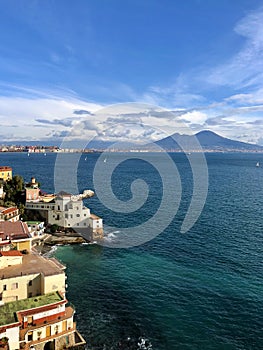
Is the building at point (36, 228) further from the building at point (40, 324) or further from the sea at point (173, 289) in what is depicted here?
the building at point (40, 324)

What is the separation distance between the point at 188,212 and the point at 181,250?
22.7m

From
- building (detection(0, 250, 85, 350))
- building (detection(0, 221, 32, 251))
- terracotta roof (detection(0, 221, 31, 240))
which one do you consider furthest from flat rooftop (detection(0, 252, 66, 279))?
terracotta roof (detection(0, 221, 31, 240))

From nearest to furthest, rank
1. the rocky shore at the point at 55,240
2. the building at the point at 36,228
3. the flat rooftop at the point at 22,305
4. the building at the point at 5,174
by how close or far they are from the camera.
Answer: the flat rooftop at the point at 22,305, the rocky shore at the point at 55,240, the building at the point at 36,228, the building at the point at 5,174

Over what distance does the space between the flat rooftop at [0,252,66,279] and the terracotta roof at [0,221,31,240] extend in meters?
3.97

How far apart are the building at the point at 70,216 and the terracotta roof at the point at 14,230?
13.6 meters

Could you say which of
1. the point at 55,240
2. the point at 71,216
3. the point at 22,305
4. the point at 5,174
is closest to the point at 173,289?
the point at 22,305

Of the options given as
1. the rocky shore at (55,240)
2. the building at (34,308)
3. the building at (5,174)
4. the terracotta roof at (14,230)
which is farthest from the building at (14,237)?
the building at (5,174)

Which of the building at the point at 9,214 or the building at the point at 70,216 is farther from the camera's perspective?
the building at the point at 70,216

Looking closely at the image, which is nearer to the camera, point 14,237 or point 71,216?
point 14,237

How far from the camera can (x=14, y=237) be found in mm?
32969

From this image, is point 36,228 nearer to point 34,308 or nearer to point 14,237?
point 14,237

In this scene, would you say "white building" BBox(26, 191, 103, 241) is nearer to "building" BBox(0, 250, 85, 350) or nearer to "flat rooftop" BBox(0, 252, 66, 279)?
"flat rooftop" BBox(0, 252, 66, 279)

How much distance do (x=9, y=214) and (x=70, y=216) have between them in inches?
358

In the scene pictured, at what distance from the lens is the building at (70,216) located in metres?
48.5
